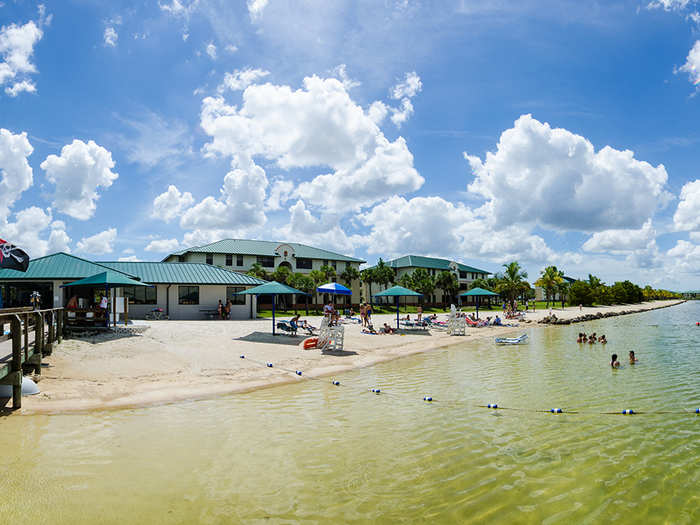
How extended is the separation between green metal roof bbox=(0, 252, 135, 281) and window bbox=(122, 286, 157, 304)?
3.33 metres

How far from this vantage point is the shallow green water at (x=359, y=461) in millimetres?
5184

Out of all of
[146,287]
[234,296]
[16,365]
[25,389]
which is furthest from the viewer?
[234,296]

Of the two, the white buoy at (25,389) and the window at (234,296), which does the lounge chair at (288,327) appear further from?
the window at (234,296)

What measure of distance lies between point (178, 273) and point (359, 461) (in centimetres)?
3054

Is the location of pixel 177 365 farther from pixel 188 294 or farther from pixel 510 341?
pixel 188 294

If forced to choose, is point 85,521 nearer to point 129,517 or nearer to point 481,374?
point 129,517

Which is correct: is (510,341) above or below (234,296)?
below

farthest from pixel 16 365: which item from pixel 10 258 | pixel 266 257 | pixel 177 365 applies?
pixel 266 257

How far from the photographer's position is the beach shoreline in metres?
9.99

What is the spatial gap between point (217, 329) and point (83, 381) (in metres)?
12.1

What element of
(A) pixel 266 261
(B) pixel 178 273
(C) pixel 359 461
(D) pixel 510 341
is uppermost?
(A) pixel 266 261

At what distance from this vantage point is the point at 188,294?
32.6m

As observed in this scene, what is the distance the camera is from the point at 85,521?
4.73 metres

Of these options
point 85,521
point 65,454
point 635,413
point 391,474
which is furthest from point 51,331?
point 635,413
